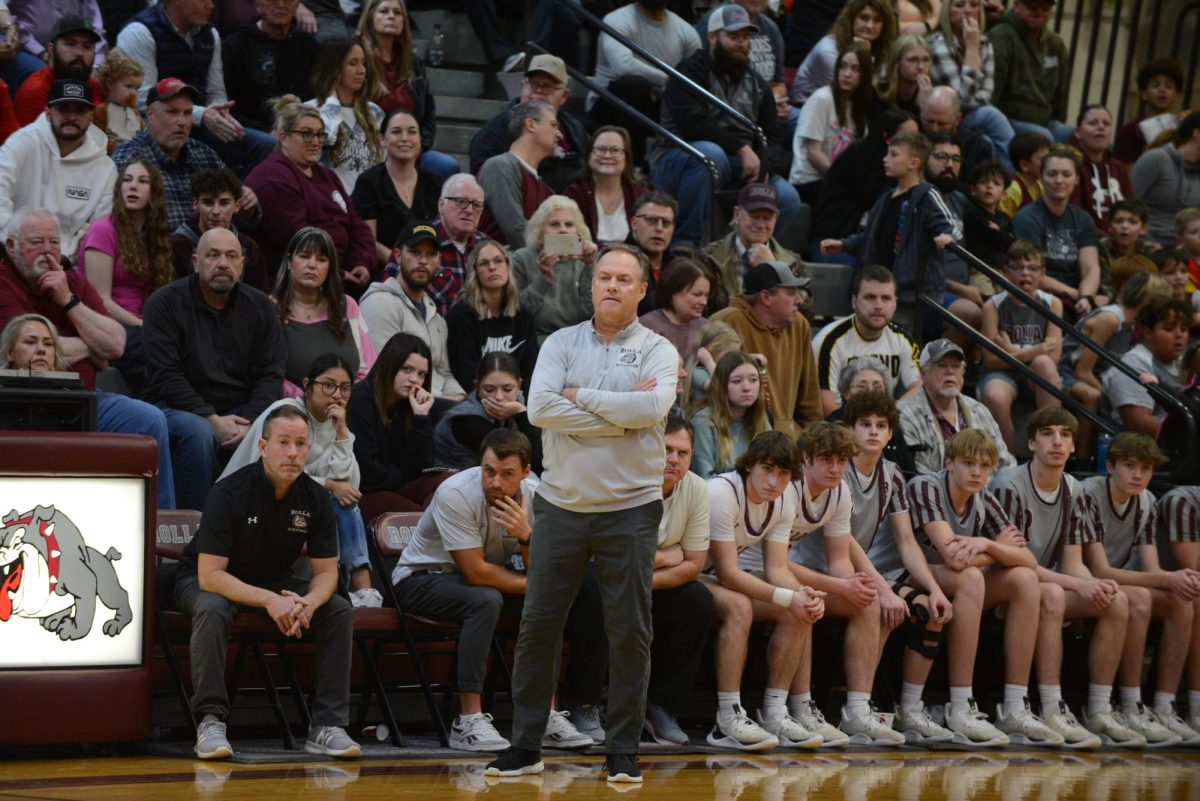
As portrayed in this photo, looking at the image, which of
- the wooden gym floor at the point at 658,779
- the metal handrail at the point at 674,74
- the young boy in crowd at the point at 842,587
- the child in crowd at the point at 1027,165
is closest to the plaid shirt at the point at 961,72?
the child in crowd at the point at 1027,165

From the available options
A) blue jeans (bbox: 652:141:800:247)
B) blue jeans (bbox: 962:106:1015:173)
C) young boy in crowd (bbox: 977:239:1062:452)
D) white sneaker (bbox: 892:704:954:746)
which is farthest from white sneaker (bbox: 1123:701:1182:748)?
blue jeans (bbox: 962:106:1015:173)

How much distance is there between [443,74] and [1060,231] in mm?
3985

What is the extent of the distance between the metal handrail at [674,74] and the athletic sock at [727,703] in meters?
4.29

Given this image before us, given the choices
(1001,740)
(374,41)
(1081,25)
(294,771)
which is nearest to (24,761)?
(294,771)

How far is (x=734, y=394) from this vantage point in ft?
26.3

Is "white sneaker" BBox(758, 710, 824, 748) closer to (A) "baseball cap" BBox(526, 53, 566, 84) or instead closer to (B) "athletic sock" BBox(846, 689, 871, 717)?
(B) "athletic sock" BBox(846, 689, 871, 717)

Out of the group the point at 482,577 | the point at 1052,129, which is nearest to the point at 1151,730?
the point at 482,577

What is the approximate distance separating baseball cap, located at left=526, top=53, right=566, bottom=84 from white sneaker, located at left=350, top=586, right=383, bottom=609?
380cm

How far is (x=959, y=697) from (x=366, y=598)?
2.57 meters

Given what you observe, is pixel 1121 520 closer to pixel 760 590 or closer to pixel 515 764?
pixel 760 590

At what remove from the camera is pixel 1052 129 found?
1308cm

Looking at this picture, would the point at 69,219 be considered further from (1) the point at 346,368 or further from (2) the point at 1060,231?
(2) the point at 1060,231

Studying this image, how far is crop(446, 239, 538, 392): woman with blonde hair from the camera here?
8.37 meters

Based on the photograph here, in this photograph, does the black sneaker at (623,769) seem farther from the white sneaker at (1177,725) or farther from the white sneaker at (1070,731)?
the white sneaker at (1177,725)
